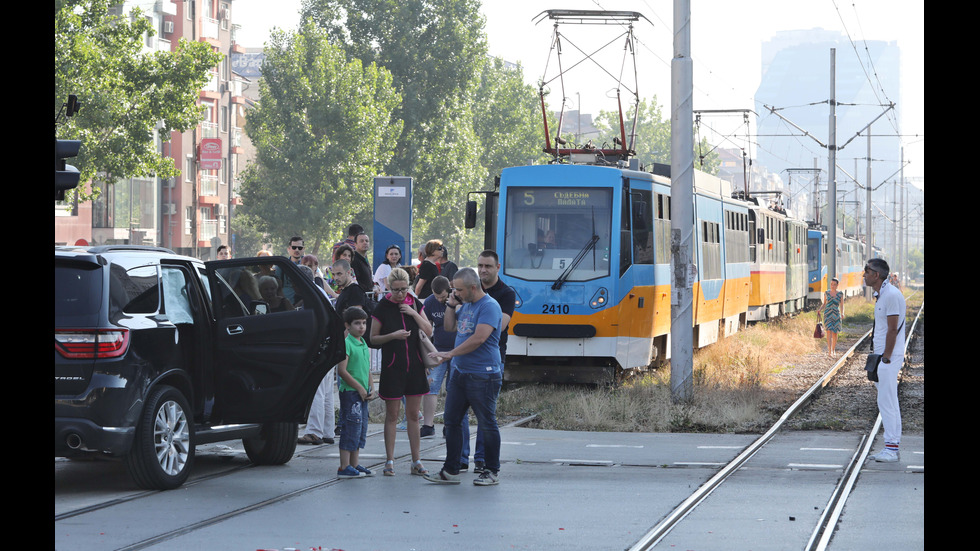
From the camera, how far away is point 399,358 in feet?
33.6

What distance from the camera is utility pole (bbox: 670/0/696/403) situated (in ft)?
50.8

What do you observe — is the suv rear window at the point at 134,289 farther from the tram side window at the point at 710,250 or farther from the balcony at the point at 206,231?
the balcony at the point at 206,231

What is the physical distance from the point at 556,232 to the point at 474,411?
771 cm

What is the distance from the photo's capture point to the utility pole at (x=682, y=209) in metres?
15.5

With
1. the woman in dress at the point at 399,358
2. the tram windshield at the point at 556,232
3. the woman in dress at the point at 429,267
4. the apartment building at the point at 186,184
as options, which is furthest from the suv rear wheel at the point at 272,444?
the apartment building at the point at 186,184

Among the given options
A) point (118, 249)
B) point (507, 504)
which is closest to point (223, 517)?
point (507, 504)

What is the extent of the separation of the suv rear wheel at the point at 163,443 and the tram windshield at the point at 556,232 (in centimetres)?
816

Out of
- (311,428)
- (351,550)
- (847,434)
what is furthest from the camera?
(847,434)

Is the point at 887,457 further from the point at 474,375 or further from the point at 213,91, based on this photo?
the point at 213,91

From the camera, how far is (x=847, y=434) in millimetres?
13516

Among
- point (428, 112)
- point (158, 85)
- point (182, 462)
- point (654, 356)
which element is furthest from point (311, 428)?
point (428, 112)

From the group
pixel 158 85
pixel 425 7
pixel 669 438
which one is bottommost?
pixel 669 438

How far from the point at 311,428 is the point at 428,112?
48479 millimetres

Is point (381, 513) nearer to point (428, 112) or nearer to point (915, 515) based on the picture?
point (915, 515)
